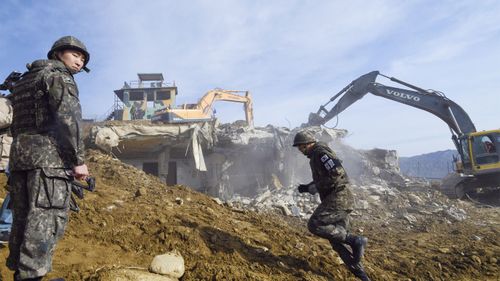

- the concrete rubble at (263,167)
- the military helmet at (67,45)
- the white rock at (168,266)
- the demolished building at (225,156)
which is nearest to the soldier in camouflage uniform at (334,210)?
the white rock at (168,266)

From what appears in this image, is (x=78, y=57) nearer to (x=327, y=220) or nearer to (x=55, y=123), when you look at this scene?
(x=55, y=123)

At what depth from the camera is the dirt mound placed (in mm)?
2791

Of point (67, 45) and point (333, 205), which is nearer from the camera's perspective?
point (67, 45)

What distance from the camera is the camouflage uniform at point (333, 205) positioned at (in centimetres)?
321

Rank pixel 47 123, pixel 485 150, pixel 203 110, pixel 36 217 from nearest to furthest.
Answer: pixel 36 217
pixel 47 123
pixel 485 150
pixel 203 110

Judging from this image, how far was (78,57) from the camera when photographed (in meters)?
2.28

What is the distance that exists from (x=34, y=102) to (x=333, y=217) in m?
2.73

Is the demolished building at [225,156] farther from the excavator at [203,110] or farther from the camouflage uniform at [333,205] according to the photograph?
the camouflage uniform at [333,205]

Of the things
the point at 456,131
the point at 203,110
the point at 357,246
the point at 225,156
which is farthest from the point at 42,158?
the point at 203,110

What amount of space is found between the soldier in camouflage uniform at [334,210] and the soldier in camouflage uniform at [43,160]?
2.27m

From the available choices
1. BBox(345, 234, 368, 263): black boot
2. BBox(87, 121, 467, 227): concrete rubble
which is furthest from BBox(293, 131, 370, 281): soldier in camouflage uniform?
BBox(87, 121, 467, 227): concrete rubble

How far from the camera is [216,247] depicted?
10.9 feet

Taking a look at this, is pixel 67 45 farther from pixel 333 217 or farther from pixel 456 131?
pixel 456 131

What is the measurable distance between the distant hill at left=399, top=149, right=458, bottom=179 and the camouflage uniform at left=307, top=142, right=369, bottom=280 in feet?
89.7
